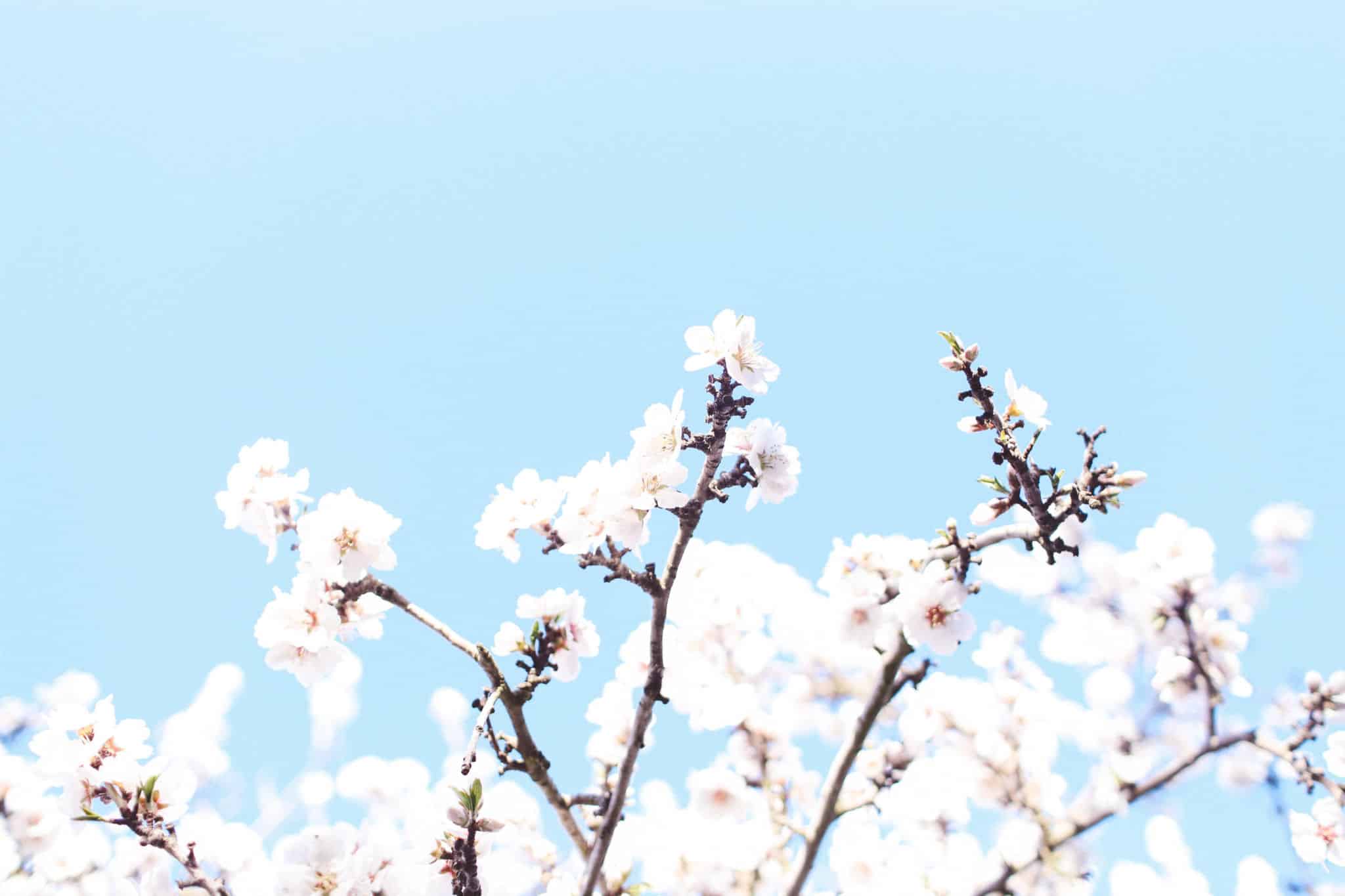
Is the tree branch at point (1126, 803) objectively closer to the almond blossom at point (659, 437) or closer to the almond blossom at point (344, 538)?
the almond blossom at point (659, 437)

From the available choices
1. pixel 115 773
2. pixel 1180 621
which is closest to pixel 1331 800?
pixel 1180 621

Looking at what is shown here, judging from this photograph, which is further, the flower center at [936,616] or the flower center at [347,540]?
the flower center at [936,616]

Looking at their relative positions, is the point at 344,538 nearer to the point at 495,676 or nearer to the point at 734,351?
the point at 495,676

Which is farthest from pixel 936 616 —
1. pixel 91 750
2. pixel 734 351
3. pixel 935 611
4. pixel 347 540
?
pixel 91 750

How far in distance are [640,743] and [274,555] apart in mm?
1728

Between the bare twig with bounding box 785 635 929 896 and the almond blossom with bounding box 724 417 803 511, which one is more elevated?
the almond blossom with bounding box 724 417 803 511

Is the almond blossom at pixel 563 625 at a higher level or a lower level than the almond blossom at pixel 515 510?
lower

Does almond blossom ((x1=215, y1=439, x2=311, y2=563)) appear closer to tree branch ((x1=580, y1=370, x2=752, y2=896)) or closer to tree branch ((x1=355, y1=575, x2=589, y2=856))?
tree branch ((x1=355, y1=575, x2=589, y2=856))

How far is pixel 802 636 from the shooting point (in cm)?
727

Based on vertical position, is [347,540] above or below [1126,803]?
above

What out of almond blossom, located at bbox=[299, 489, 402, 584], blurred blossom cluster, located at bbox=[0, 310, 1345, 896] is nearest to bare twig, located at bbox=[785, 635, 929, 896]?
blurred blossom cluster, located at bbox=[0, 310, 1345, 896]

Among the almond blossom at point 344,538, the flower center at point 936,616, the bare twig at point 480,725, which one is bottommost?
the bare twig at point 480,725

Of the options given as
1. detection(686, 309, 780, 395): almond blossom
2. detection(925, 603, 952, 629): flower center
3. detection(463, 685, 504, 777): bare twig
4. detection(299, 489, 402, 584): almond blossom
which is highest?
detection(686, 309, 780, 395): almond blossom

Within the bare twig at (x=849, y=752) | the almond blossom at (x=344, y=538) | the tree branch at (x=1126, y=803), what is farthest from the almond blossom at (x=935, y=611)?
the almond blossom at (x=344, y=538)
